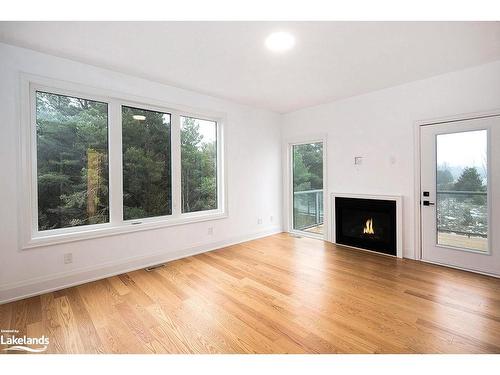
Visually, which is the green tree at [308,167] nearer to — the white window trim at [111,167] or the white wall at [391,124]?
the white wall at [391,124]

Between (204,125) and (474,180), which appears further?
(204,125)

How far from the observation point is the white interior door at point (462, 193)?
2.90 metres

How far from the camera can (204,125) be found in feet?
13.7

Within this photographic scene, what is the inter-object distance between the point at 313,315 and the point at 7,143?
342cm

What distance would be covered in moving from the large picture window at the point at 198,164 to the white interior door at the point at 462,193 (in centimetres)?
327

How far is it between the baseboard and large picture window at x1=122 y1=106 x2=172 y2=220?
0.62 meters

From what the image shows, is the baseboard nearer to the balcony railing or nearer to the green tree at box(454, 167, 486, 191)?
the balcony railing

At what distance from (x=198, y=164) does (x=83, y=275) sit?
7.25 ft

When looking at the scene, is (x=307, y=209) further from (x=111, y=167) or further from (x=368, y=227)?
(x=111, y=167)

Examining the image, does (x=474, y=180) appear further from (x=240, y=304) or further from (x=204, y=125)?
(x=204, y=125)

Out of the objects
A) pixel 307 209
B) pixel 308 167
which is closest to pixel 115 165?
pixel 308 167

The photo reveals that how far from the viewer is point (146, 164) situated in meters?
3.49
